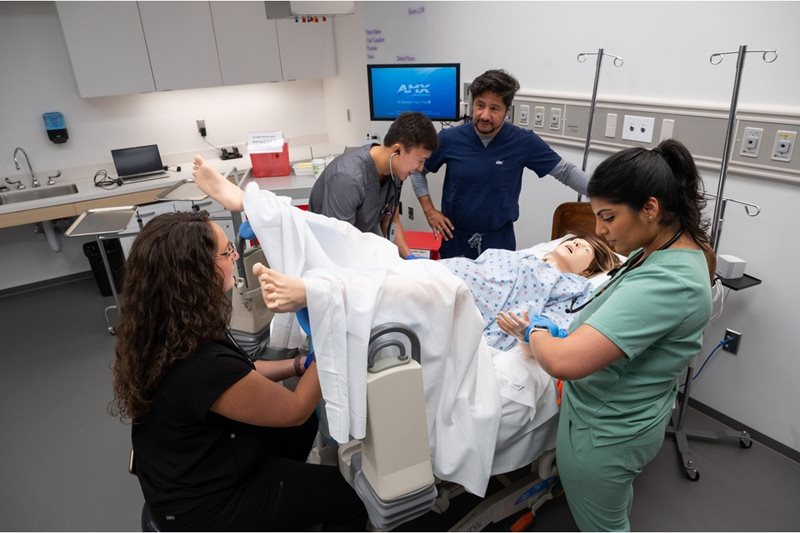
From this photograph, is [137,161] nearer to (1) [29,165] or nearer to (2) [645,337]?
(1) [29,165]

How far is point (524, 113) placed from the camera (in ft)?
10.0

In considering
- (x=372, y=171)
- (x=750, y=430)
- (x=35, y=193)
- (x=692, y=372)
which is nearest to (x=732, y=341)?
(x=692, y=372)

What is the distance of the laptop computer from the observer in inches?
157

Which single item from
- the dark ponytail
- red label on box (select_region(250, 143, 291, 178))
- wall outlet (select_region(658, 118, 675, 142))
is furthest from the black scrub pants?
red label on box (select_region(250, 143, 291, 178))

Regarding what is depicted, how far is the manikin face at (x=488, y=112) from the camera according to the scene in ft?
7.33

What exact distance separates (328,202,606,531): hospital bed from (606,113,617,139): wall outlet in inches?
59.9

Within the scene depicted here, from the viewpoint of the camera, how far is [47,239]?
392 centimetres

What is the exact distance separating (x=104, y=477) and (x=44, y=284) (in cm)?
262

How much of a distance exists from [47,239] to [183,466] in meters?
3.56

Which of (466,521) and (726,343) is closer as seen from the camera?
(466,521)

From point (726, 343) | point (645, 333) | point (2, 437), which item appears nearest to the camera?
point (645, 333)

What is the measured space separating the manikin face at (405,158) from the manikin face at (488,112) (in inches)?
15.0

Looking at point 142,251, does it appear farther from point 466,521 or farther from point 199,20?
point 199,20

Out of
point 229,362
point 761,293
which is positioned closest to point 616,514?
point 229,362
